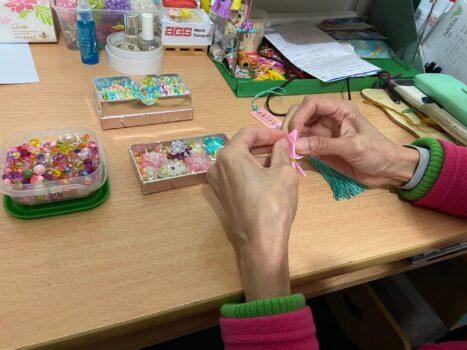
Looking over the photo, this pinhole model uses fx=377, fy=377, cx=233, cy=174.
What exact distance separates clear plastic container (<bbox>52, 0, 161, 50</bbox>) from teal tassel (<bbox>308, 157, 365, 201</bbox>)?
60cm

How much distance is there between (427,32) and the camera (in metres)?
1.21

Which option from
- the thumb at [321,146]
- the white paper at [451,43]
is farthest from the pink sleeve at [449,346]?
the white paper at [451,43]

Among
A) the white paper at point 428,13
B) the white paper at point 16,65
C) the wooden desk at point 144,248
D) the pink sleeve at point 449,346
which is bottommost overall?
the pink sleeve at point 449,346

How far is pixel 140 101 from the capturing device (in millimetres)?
791

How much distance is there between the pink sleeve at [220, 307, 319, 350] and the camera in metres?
0.48

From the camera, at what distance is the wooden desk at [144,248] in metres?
0.48

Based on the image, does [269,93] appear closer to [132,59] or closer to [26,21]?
[132,59]

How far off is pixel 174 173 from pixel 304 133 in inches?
11.7

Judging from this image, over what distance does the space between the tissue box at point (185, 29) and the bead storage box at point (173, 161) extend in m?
0.40

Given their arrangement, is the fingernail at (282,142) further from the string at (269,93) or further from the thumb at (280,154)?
the string at (269,93)

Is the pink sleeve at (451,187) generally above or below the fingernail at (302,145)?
below

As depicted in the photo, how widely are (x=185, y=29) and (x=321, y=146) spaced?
1.80 feet

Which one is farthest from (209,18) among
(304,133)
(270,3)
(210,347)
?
(210,347)

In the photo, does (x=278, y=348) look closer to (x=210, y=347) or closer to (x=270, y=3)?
(x=210, y=347)
